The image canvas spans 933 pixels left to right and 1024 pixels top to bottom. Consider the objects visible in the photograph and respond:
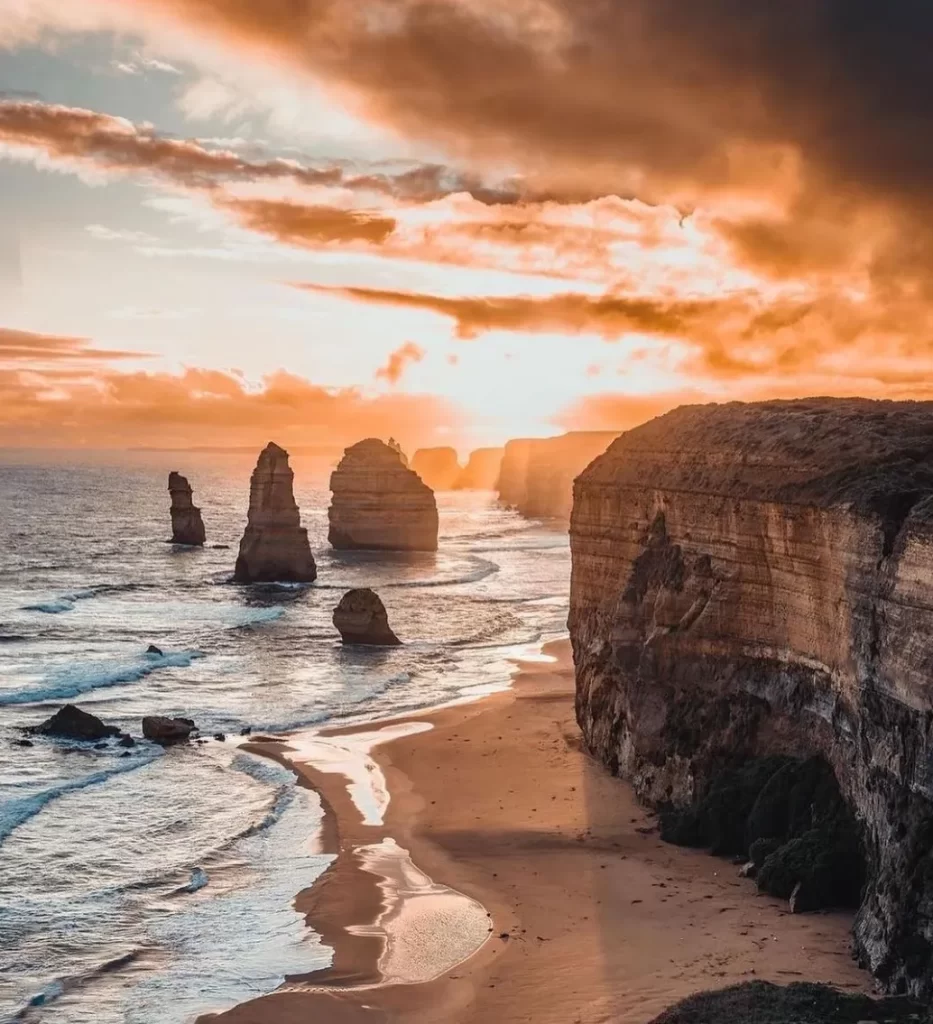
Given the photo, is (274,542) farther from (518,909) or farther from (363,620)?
(518,909)

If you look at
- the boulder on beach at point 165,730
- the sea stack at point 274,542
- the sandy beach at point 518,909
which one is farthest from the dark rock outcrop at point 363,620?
the sea stack at point 274,542

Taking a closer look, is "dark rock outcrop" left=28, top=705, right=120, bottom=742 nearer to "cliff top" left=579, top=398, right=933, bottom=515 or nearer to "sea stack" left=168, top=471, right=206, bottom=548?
"cliff top" left=579, top=398, right=933, bottom=515

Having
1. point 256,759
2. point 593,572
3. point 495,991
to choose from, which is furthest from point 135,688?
point 495,991

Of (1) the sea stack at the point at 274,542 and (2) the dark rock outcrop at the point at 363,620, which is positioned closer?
(2) the dark rock outcrop at the point at 363,620

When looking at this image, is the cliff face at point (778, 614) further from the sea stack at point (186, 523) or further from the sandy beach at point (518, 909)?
the sea stack at point (186, 523)

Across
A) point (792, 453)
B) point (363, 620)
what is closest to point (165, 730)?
point (363, 620)

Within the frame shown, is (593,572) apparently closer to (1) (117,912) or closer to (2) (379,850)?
(2) (379,850)

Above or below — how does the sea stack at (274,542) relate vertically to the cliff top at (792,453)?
below
